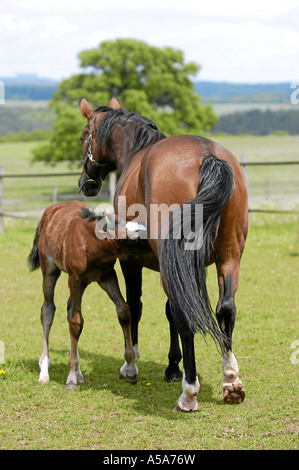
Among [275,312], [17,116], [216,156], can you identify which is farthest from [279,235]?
[17,116]

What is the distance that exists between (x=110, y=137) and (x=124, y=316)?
1793mm

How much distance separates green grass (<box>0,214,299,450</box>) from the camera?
3.91 metres

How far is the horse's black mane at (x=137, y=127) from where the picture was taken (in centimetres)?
538

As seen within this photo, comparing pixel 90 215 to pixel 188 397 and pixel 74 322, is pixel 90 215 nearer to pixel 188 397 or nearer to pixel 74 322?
pixel 74 322

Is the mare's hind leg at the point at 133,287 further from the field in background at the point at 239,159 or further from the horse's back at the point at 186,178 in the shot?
the field in background at the point at 239,159

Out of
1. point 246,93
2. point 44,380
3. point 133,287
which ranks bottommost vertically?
point 246,93

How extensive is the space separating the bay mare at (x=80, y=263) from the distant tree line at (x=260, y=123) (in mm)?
56276

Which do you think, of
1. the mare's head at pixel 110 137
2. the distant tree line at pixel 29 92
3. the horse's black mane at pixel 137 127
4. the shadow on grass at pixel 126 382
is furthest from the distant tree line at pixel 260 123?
the shadow on grass at pixel 126 382

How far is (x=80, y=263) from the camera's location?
503 cm

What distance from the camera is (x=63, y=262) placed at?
5.25 metres


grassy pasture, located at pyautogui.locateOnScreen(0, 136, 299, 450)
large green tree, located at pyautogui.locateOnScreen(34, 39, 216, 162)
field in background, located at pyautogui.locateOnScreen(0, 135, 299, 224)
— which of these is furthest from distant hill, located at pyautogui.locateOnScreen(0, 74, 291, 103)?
grassy pasture, located at pyautogui.locateOnScreen(0, 136, 299, 450)

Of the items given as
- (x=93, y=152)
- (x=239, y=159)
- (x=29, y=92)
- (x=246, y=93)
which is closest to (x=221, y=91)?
(x=246, y=93)

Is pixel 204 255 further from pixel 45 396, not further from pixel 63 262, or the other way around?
pixel 45 396

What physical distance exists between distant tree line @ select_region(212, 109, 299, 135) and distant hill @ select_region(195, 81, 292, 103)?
26.0 meters
